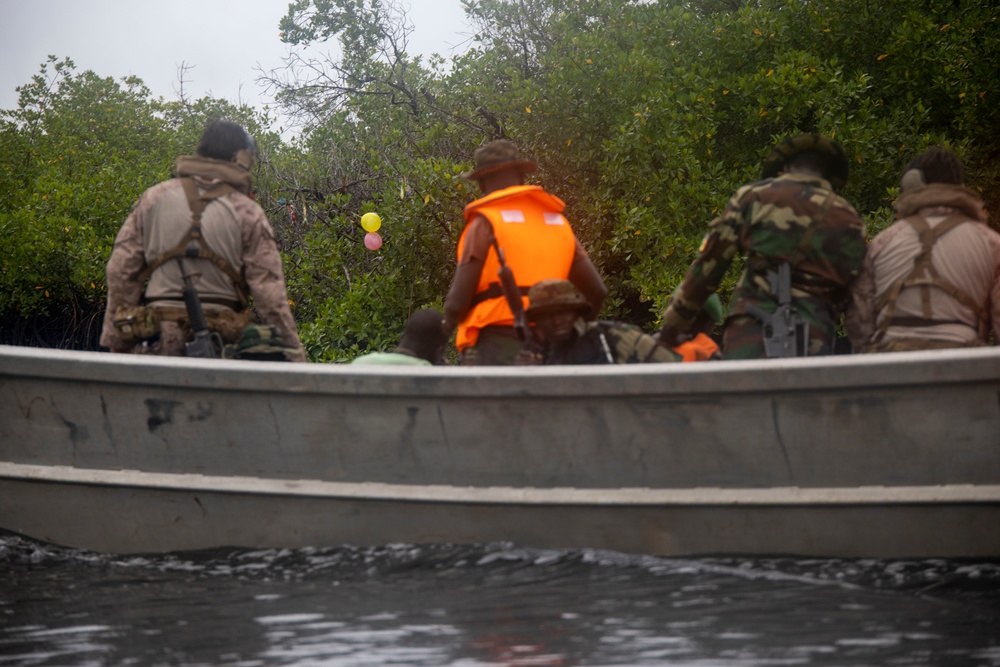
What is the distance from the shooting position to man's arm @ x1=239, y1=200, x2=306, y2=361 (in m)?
5.27

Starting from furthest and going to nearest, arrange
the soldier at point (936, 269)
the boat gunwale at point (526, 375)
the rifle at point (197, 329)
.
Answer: the rifle at point (197, 329)
the soldier at point (936, 269)
the boat gunwale at point (526, 375)

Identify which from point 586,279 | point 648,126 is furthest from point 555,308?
point 648,126

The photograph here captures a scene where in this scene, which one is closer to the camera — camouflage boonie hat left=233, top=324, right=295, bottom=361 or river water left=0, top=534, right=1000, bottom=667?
river water left=0, top=534, right=1000, bottom=667

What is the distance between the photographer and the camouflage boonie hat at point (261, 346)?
5078 mm

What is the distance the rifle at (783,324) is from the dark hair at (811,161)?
0.43m

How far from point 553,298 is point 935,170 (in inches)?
61.0

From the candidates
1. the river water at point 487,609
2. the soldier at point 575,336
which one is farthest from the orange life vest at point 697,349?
the river water at point 487,609

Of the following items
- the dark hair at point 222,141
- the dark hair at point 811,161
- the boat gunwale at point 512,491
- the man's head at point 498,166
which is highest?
the dark hair at point 222,141

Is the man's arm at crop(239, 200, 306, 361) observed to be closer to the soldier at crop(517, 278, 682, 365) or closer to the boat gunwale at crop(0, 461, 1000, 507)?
the boat gunwale at crop(0, 461, 1000, 507)

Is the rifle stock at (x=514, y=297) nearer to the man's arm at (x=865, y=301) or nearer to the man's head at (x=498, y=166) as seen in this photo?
the man's head at (x=498, y=166)

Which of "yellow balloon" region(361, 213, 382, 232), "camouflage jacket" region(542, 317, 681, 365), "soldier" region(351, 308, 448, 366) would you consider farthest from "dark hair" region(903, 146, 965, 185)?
"yellow balloon" region(361, 213, 382, 232)

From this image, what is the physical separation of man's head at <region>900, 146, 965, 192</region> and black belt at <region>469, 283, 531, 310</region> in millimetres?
1610

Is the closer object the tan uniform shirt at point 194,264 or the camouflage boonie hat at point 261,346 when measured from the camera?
the camouflage boonie hat at point 261,346

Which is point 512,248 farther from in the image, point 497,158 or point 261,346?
point 261,346
